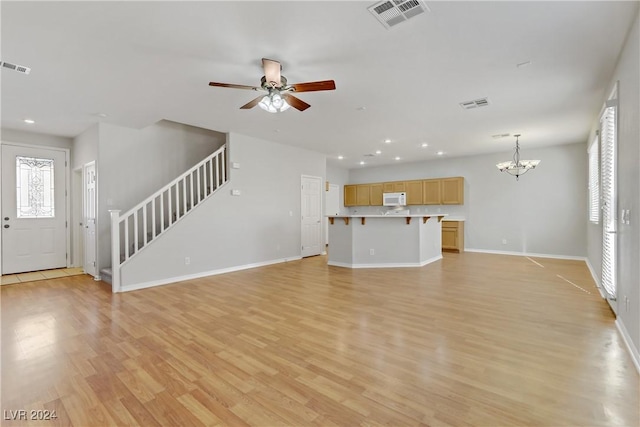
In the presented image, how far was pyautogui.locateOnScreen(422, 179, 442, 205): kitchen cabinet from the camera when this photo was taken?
887 centimetres

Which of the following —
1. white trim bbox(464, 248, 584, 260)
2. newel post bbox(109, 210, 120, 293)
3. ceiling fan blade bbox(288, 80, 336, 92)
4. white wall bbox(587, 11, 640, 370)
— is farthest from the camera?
white trim bbox(464, 248, 584, 260)

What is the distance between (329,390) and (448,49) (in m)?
3.16

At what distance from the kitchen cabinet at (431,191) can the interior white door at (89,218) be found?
8.33 metres

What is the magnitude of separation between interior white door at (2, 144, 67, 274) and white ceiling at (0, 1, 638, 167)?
0.73 m

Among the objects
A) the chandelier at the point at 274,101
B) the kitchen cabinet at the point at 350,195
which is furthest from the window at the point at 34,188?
the kitchen cabinet at the point at 350,195

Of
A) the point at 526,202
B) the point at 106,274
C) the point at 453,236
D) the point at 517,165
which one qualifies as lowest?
the point at 106,274

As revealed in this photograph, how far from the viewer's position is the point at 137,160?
225 inches

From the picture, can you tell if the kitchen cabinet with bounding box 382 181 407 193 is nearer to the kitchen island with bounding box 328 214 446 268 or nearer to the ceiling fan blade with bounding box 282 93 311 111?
the kitchen island with bounding box 328 214 446 268

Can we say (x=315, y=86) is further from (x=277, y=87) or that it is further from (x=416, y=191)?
(x=416, y=191)

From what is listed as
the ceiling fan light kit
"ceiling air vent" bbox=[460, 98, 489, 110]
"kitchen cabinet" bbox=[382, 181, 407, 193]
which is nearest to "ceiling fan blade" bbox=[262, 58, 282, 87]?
the ceiling fan light kit

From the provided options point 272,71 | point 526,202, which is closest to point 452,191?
point 526,202

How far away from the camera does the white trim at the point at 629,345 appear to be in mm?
2205

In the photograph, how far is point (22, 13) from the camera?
2297mm

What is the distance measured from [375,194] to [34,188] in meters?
8.83
